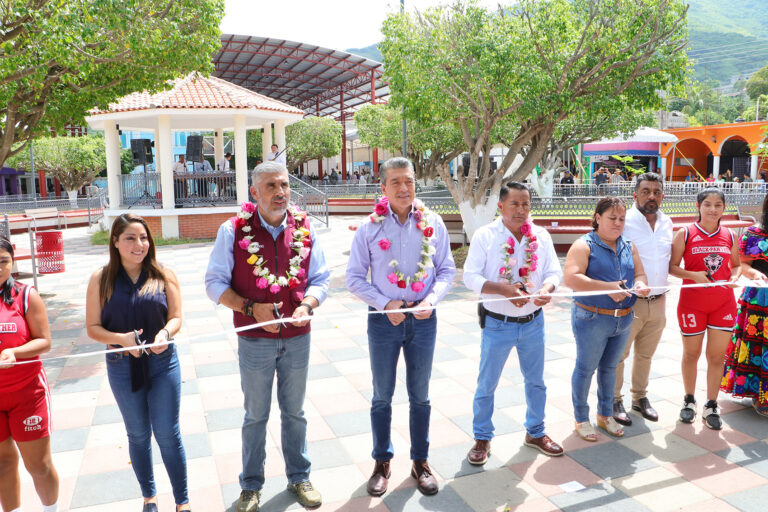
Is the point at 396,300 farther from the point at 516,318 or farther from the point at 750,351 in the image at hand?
the point at 750,351

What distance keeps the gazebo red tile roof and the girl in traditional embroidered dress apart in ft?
46.0

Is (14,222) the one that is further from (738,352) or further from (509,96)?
(738,352)

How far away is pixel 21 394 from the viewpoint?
2.84 metres

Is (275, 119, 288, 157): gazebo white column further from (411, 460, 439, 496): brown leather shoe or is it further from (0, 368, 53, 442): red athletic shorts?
(0, 368, 53, 442): red athletic shorts

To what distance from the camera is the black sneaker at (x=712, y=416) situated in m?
4.16

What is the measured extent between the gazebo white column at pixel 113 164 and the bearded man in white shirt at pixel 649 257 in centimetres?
1620

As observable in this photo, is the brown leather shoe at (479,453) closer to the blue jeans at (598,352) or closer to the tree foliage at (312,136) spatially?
the blue jeans at (598,352)

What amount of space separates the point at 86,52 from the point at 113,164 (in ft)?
34.7

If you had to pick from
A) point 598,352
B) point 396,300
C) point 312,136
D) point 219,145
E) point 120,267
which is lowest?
point 598,352

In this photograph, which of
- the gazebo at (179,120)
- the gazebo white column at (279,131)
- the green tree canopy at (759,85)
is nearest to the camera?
the gazebo at (179,120)

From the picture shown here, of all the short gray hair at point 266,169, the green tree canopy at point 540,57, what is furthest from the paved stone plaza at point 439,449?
the green tree canopy at point 540,57

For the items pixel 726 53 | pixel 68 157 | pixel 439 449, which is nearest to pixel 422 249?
pixel 439 449

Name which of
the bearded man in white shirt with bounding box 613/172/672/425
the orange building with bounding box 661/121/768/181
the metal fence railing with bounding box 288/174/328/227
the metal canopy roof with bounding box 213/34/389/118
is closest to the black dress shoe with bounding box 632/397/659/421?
the bearded man in white shirt with bounding box 613/172/672/425

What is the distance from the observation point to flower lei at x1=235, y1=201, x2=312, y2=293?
307 cm
